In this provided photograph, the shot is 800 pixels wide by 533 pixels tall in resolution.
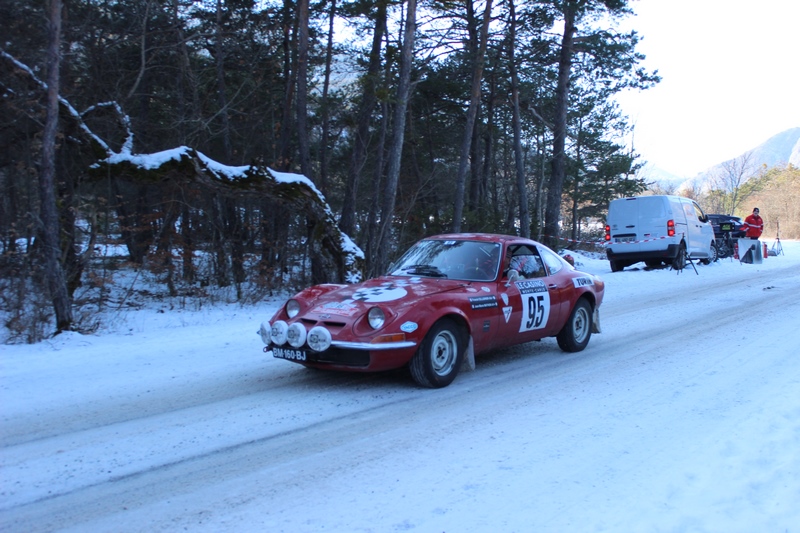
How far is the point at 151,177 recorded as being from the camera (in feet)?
36.6

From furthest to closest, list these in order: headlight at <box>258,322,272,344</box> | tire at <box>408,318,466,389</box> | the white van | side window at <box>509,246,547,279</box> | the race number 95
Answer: the white van
side window at <box>509,246,547,279</box>
the race number 95
headlight at <box>258,322,272,344</box>
tire at <box>408,318,466,389</box>

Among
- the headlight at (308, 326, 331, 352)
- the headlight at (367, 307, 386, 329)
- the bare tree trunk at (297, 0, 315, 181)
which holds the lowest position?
the headlight at (308, 326, 331, 352)

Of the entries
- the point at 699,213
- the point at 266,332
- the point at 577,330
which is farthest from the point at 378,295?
the point at 699,213

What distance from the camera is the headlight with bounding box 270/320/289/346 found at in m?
6.37

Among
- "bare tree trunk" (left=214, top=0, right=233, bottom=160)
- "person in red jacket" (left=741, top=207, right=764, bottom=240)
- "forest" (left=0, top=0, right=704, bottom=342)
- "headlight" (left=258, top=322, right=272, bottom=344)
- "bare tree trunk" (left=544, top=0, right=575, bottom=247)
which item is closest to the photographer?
"headlight" (left=258, top=322, right=272, bottom=344)

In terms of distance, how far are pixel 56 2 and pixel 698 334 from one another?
1084 cm

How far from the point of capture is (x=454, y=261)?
7605 millimetres

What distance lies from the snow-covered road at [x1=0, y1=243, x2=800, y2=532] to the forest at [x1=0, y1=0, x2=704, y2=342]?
350cm

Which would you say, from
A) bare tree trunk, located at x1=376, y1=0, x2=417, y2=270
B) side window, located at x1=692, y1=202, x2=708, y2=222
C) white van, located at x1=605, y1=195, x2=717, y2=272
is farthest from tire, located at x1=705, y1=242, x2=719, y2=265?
bare tree trunk, located at x1=376, y1=0, x2=417, y2=270

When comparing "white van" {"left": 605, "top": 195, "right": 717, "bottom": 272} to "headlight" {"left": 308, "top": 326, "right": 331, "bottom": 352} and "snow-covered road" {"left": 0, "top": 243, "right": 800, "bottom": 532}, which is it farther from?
"headlight" {"left": 308, "top": 326, "right": 331, "bottom": 352}

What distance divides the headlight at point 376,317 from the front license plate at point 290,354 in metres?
0.74

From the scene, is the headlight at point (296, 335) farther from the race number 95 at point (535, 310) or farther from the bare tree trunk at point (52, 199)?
the bare tree trunk at point (52, 199)

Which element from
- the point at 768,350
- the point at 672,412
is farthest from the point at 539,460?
the point at 768,350

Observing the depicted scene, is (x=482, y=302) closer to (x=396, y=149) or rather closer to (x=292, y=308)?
(x=292, y=308)
